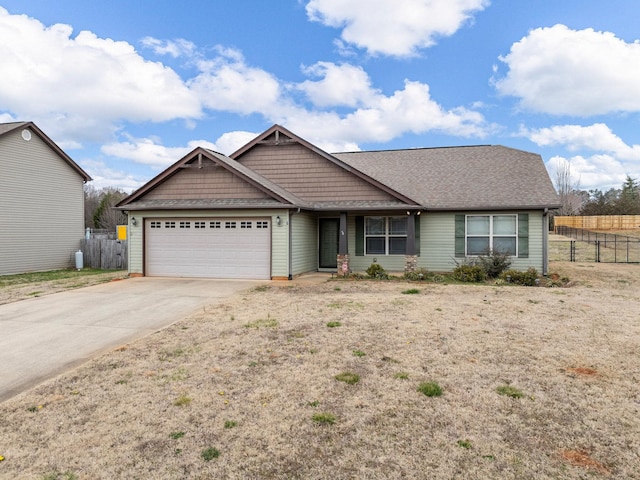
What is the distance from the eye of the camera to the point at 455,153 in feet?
62.0

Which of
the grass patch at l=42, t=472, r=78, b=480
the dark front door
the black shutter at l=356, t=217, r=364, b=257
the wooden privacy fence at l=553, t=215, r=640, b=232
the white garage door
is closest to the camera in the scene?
the grass patch at l=42, t=472, r=78, b=480

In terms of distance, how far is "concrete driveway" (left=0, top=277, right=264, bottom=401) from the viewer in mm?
5436

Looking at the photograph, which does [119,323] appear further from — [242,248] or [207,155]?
[207,155]

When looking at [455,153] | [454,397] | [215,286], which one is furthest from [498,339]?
[455,153]

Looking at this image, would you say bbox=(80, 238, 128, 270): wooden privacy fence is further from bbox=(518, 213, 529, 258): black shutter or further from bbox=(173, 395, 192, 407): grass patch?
bbox=(518, 213, 529, 258): black shutter

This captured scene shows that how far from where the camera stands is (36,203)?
59.8 ft

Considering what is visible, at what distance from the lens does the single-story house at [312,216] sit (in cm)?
1373

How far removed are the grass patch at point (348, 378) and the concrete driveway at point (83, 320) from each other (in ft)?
11.8

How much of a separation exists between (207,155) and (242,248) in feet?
11.3

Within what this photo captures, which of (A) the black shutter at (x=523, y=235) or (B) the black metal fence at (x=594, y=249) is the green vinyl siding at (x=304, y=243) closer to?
(A) the black shutter at (x=523, y=235)

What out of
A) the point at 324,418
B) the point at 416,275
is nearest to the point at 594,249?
the point at 416,275

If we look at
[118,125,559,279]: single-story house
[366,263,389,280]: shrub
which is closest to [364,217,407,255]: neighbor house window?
[118,125,559,279]: single-story house

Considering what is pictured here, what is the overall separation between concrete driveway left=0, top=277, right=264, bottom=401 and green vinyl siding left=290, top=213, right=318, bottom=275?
2.04 m

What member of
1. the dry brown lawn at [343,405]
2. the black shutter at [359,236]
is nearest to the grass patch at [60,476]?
the dry brown lawn at [343,405]
